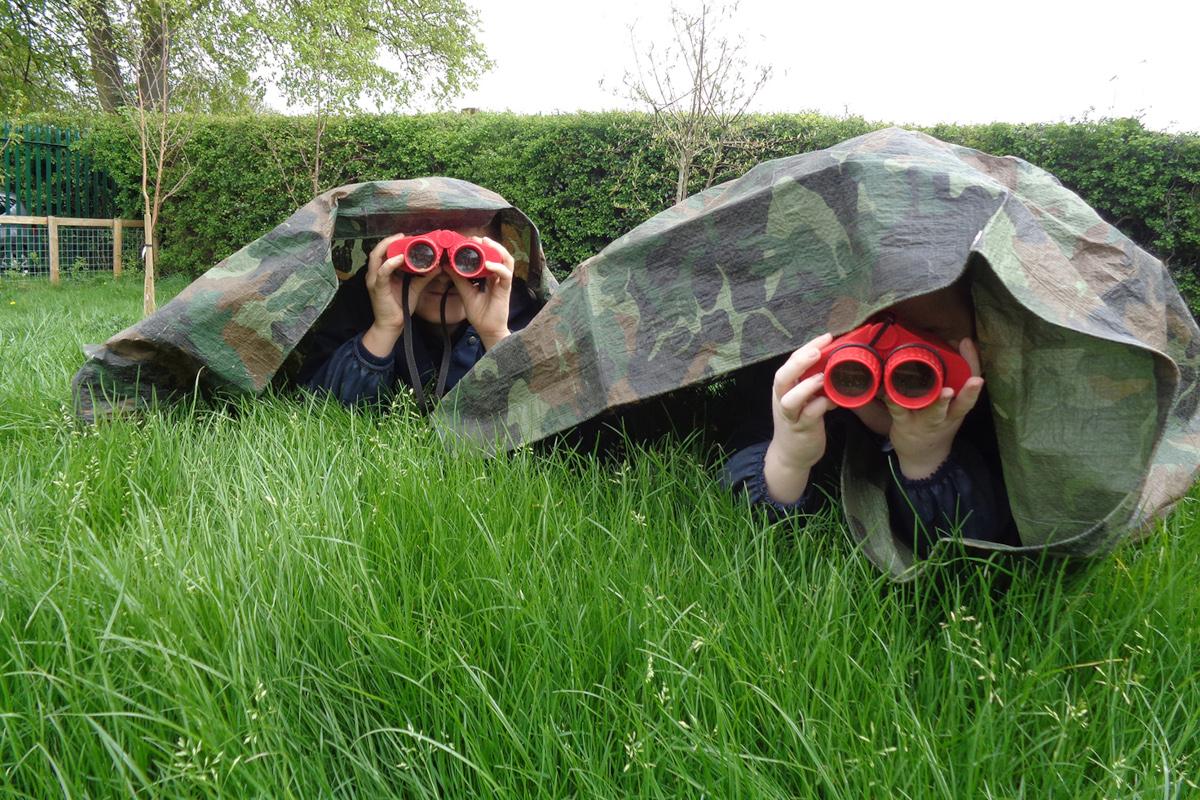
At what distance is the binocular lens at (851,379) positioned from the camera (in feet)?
3.98

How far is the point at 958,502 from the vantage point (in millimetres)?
1335

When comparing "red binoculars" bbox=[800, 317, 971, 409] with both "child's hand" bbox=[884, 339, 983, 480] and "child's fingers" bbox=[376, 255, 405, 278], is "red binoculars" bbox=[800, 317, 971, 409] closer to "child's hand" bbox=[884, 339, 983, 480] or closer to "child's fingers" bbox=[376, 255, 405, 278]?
"child's hand" bbox=[884, 339, 983, 480]

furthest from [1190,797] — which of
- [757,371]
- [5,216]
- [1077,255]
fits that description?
[5,216]

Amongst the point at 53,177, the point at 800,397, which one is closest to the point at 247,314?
the point at 800,397

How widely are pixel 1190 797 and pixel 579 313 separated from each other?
1.29 m

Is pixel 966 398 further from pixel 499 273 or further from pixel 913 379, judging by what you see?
pixel 499 273

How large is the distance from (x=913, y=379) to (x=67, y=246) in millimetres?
11178

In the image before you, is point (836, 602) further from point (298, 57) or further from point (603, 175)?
point (298, 57)

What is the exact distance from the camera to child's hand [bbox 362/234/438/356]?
2.18 m

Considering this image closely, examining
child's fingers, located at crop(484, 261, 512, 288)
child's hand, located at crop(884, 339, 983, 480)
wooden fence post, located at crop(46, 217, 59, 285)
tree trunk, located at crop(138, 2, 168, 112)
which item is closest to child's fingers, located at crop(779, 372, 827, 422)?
child's hand, located at crop(884, 339, 983, 480)

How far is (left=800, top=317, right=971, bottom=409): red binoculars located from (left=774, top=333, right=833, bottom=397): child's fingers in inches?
1.7

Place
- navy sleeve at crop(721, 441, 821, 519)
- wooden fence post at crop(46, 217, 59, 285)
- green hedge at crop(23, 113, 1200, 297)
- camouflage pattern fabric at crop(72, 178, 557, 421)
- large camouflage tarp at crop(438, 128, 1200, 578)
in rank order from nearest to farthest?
large camouflage tarp at crop(438, 128, 1200, 578)
navy sleeve at crop(721, 441, 821, 519)
camouflage pattern fabric at crop(72, 178, 557, 421)
green hedge at crop(23, 113, 1200, 297)
wooden fence post at crop(46, 217, 59, 285)

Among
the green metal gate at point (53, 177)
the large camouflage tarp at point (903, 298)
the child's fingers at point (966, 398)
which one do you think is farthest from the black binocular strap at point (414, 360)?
the green metal gate at point (53, 177)

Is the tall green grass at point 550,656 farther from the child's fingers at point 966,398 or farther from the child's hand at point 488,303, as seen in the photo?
the child's hand at point 488,303
